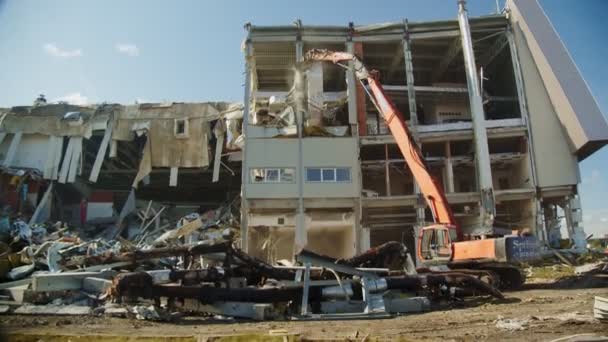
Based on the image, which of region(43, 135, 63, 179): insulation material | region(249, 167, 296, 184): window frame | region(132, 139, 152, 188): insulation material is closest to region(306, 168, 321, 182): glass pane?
region(249, 167, 296, 184): window frame

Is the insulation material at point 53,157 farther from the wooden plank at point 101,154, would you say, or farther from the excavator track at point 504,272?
A: the excavator track at point 504,272

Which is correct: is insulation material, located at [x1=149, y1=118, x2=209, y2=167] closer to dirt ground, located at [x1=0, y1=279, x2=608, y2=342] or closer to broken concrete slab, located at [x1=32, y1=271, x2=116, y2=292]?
broken concrete slab, located at [x1=32, y1=271, x2=116, y2=292]

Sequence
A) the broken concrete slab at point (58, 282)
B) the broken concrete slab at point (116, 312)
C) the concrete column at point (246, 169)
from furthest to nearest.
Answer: the concrete column at point (246, 169), the broken concrete slab at point (58, 282), the broken concrete slab at point (116, 312)

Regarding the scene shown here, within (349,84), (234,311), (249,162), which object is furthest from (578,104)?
(234,311)

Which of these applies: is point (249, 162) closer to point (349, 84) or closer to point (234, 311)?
point (349, 84)

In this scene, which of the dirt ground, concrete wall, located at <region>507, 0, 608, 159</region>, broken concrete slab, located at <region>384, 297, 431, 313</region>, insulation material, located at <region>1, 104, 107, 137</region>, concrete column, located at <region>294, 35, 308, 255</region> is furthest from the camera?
insulation material, located at <region>1, 104, 107, 137</region>

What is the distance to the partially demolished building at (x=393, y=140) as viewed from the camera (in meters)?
20.0

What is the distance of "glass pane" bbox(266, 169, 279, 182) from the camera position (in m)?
20.2

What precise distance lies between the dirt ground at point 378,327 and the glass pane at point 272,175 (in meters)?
12.8

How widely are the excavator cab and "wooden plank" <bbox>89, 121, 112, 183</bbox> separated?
20595mm

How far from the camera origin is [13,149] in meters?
24.2

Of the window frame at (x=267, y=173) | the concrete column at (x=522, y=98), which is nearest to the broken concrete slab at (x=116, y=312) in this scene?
the window frame at (x=267, y=173)

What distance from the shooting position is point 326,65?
23.4 m

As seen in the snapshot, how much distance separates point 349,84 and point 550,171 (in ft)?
37.7
